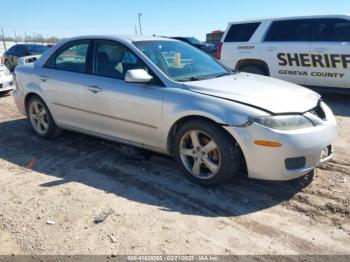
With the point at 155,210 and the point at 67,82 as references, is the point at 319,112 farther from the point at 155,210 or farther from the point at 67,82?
the point at 67,82

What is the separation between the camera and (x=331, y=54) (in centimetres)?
761


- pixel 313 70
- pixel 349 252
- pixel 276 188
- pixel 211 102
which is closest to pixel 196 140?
pixel 211 102

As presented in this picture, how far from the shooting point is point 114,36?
470 centimetres

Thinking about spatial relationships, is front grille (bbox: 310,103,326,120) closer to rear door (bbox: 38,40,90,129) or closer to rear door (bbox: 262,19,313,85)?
rear door (bbox: 38,40,90,129)

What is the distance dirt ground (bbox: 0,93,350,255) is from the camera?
9.52 feet

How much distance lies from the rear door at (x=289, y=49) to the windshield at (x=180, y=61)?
3.89 metres

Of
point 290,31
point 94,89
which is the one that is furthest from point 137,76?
point 290,31

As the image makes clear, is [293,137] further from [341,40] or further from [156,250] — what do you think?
[341,40]

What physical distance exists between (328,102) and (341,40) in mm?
1402

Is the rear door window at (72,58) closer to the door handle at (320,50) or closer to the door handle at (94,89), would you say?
the door handle at (94,89)

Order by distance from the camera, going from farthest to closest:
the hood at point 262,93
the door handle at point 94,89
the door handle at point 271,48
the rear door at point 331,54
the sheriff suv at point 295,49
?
1. the door handle at point 271,48
2. the sheriff suv at point 295,49
3. the rear door at point 331,54
4. the door handle at point 94,89
5. the hood at point 262,93

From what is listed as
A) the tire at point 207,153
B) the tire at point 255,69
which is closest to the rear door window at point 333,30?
the tire at point 255,69

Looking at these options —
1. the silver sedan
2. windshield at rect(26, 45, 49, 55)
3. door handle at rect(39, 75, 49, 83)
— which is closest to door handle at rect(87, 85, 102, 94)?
the silver sedan

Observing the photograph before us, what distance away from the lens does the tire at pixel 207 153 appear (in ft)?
11.8
